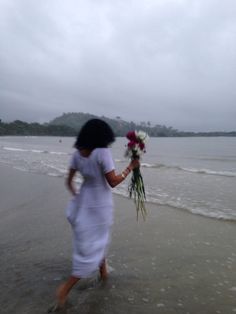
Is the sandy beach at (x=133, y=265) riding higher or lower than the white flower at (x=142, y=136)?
lower

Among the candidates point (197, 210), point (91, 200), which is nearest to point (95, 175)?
point (91, 200)

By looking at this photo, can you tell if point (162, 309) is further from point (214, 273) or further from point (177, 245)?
point (177, 245)

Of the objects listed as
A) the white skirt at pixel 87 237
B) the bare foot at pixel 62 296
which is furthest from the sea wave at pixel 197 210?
the bare foot at pixel 62 296

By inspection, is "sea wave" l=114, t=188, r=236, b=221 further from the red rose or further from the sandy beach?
the red rose

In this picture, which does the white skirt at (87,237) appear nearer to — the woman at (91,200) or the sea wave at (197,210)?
the woman at (91,200)

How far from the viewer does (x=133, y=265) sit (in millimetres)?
4309

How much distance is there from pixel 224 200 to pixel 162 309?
657 centimetres

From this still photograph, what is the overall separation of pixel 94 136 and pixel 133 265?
2.11 meters

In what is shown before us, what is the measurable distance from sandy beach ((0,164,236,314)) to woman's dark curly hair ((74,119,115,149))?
1.66 m

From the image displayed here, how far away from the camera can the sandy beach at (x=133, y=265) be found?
3299 millimetres

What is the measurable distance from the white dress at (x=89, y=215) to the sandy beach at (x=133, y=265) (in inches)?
18.4

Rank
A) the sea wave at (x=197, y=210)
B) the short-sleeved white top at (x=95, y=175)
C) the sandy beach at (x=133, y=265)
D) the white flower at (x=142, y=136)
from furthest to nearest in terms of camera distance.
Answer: the sea wave at (x=197, y=210) < the white flower at (x=142, y=136) < the sandy beach at (x=133, y=265) < the short-sleeved white top at (x=95, y=175)

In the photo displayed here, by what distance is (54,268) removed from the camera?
4.17 m

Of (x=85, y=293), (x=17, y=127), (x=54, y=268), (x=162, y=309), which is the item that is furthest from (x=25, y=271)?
(x=17, y=127)
